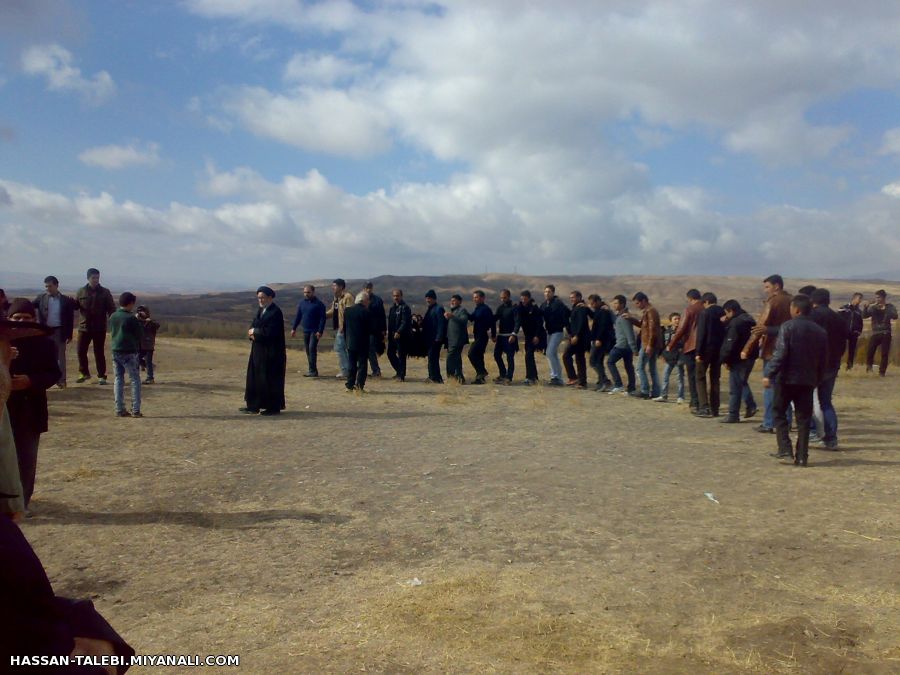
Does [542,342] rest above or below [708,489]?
above

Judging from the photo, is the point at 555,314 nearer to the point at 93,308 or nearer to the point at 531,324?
the point at 531,324

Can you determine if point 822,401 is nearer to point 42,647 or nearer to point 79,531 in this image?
point 79,531

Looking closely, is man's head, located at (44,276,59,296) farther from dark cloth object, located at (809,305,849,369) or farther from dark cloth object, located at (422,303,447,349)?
dark cloth object, located at (809,305,849,369)

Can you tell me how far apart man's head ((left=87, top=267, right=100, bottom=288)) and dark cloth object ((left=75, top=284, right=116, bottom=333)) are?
0.23 feet

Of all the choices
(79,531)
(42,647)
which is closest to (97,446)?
(79,531)

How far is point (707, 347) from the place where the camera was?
11.3 m

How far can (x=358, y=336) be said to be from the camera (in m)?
13.3

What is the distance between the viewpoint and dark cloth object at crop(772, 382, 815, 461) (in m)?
8.08

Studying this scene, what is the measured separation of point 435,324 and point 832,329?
8.46 meters

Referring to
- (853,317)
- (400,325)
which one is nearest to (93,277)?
(400,325)

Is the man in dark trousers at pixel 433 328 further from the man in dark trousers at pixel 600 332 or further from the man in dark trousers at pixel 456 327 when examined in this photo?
the man in dark trousers at pixel 600 332

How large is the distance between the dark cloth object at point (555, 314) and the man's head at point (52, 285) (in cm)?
943

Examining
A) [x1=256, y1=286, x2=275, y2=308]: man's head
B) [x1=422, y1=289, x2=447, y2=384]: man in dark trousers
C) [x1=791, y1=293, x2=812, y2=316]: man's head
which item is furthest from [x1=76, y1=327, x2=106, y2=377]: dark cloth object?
[x1=791, y1=293, x2=812, y2=316]: man's head

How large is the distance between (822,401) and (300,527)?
6.73 m
